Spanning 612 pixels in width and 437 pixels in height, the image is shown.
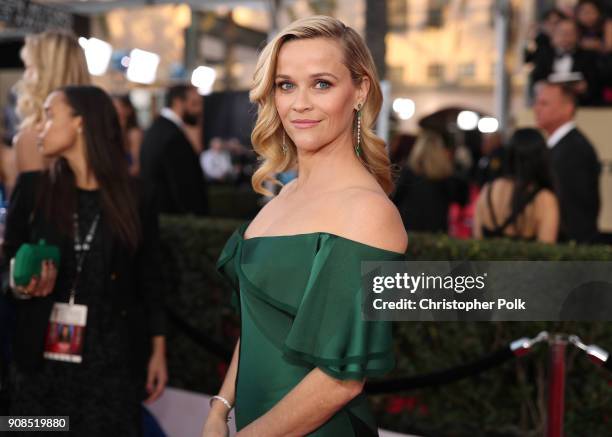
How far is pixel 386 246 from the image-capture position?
1.71 meters

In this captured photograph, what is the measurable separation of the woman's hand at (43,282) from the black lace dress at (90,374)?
0.48ft

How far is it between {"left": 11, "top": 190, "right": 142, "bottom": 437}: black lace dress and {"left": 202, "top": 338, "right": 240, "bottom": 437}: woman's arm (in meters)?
1.04

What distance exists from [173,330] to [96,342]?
2.17 metres

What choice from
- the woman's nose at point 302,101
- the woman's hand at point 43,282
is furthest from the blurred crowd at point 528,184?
the woman's nose at point 302,101

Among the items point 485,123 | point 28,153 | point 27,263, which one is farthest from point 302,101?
point 485,123

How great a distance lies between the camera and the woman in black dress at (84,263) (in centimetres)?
295

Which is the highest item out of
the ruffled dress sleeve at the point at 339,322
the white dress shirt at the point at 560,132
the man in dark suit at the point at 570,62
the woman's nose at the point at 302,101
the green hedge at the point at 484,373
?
the man in dark suit at the point at 570,62

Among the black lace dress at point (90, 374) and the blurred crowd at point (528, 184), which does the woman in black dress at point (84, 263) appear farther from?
the blurred crowd at point (528, 184)

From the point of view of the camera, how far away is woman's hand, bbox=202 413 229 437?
198cm

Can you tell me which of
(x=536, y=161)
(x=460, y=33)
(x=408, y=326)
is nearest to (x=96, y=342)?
(x=408, y=326)

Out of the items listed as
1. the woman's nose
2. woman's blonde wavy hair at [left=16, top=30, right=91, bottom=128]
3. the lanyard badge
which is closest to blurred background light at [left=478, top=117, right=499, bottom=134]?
woman's blonde wavy hair at [left=16, top=30, right=91, bottom=128]

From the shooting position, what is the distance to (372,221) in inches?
67.4

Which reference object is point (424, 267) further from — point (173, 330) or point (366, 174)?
point (173, 330)

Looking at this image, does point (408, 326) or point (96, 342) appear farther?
point (408, 326)
